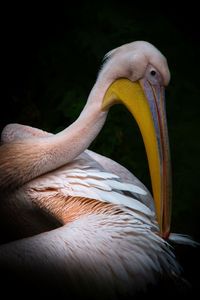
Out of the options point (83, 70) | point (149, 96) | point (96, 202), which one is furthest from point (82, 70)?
point (96, 202)

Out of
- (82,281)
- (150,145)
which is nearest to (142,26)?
(150,145)

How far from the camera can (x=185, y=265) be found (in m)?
2.76

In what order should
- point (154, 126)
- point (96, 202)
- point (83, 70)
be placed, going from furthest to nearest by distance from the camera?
1. point (83, 70)
2. point (154, 126)
3. point (96, 202)

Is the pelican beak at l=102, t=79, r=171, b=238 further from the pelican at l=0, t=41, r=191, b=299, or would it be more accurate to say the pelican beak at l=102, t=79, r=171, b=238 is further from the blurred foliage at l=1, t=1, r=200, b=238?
the blurred foliage at l=1, t=1, r=200, b=238

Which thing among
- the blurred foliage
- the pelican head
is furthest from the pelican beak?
the blurred foliage

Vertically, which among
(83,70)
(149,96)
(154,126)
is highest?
(83,70)

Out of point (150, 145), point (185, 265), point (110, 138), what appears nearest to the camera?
point (150, 145)

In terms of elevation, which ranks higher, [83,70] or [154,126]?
[83,70]

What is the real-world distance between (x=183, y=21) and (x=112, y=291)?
6.68 feet

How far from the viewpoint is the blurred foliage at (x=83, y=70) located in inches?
133

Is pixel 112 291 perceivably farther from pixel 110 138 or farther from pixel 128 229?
pixel 110 138

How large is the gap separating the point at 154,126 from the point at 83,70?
1.29 meters

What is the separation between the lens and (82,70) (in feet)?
11.4

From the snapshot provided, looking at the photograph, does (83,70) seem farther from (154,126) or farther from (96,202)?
(96,202)
